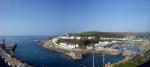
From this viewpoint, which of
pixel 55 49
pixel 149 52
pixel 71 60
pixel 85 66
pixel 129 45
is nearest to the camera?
pixel 149 52

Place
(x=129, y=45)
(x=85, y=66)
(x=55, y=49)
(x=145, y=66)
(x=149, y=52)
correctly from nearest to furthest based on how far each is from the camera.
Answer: (x=145, y=66) < (x=149, y=52) < (x=85, y=66) < (x=129, y=45) < (x=55, y=49)

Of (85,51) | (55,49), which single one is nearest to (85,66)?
(85,51)

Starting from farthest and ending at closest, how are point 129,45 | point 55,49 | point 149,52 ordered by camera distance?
1. point 55,49
2. point 129,45
3. point 149,52

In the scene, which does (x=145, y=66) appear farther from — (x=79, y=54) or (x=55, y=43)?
(x=55, y=43)

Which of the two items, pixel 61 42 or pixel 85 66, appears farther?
pixel 61 42

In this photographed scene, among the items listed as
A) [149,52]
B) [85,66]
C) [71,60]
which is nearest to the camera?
[149,52]

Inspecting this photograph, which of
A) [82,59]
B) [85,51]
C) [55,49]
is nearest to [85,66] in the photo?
[82,59]

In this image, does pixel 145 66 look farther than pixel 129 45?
No

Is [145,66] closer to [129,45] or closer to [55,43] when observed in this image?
[129,45]
